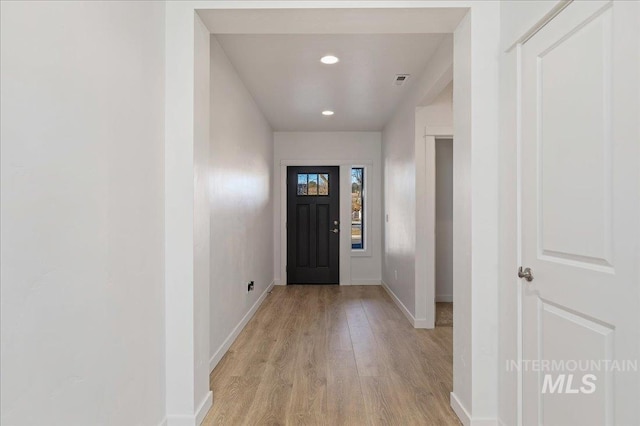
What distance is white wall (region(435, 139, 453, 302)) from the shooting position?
5297mm

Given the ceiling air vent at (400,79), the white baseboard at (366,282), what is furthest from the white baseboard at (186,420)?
the white baseboard at (366,282)

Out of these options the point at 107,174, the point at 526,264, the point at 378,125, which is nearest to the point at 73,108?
the point at 107,174

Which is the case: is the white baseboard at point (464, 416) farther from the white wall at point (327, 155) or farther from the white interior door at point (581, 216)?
the white wall at point (327, 155)

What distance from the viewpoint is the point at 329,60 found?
3264 mm

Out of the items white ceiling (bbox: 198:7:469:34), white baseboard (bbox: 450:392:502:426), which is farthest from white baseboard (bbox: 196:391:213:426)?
white ceiling (bbox: 198:7:469:34)

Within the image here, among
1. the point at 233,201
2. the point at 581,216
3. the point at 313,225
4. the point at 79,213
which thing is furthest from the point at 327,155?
the point at 79,213

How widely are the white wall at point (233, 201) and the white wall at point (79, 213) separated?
105 centimetres

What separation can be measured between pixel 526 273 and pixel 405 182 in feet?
9.03

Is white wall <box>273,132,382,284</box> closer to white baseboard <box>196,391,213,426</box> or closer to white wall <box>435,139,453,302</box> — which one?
white wall <box>435,139,453,302</box>

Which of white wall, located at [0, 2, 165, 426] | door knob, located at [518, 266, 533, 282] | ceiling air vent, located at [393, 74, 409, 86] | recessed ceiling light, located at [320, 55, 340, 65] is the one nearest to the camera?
white wall, located at [0, 2, 165, 426]

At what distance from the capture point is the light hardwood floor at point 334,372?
220 cm

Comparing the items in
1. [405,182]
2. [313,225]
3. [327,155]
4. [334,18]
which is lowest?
[313,225]

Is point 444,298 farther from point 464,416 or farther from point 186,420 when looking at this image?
point 186,420

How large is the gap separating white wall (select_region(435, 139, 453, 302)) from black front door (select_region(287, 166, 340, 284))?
1.70 m
